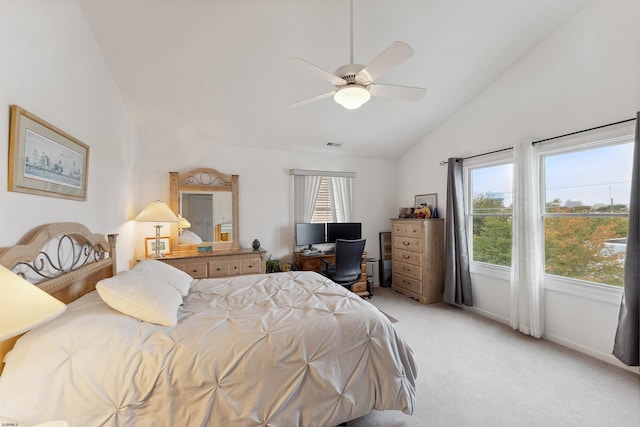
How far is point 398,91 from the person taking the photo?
6.86ft

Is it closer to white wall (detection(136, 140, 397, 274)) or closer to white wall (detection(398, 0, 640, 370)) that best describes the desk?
white wall (detection(136, 140, 397, 274))

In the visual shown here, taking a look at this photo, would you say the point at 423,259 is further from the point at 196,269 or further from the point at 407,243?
the point at 196,269

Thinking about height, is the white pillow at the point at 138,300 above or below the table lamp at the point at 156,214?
below

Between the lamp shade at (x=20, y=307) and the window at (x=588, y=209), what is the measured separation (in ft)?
12.8

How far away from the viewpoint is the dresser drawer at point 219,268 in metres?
3.38

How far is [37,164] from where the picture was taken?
147 cm

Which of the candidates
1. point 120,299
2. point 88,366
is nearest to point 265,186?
point 120,299

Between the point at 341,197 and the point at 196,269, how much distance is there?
8.47 feet

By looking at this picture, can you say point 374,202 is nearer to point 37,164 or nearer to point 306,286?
point 306,286

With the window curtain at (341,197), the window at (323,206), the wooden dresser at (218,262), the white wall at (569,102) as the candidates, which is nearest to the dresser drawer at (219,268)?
the wooden dresser at (218,262)

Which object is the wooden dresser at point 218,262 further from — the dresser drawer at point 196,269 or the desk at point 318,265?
the desk at point 318,265

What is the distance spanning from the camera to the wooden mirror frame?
3.64m

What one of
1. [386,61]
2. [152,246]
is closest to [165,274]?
[152,246]

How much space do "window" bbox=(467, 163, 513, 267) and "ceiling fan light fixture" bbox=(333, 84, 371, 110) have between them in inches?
100.0
